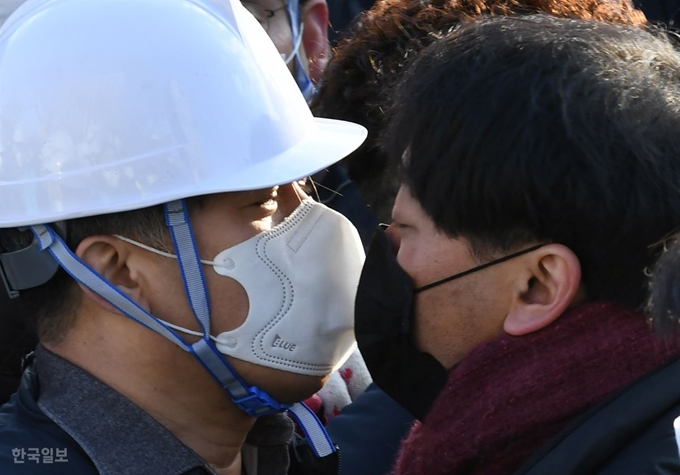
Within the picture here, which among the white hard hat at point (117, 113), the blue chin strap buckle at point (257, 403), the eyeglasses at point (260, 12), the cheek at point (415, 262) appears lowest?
the blue chin strap buckle at point (257, 403)

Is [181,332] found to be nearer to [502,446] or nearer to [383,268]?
[383,268]

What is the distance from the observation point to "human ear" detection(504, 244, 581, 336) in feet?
7.33

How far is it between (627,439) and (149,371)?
3.72 ft

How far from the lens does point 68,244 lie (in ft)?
7.92

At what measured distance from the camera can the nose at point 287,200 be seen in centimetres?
259

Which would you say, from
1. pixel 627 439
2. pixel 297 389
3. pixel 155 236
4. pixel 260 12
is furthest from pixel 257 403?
pixel 260 12

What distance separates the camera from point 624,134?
2.18 meters

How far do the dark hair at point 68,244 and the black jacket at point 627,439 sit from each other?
1.03 m

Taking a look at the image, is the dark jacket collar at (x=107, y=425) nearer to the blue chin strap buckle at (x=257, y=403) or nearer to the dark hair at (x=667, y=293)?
the blue chin strap buckle at (x=257, y=403)

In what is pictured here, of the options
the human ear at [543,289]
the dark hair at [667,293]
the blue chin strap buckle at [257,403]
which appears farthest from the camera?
the blue chin strap buckle at [257,403]

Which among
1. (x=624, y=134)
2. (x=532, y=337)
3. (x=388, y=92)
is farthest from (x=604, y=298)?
(x=388, y=92)

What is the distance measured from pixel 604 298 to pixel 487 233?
299 mm

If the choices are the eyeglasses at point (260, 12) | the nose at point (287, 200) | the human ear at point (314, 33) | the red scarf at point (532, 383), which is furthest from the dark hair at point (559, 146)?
the human ear at point (314, 33)

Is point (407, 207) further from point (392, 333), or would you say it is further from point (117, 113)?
point (117, 113)
